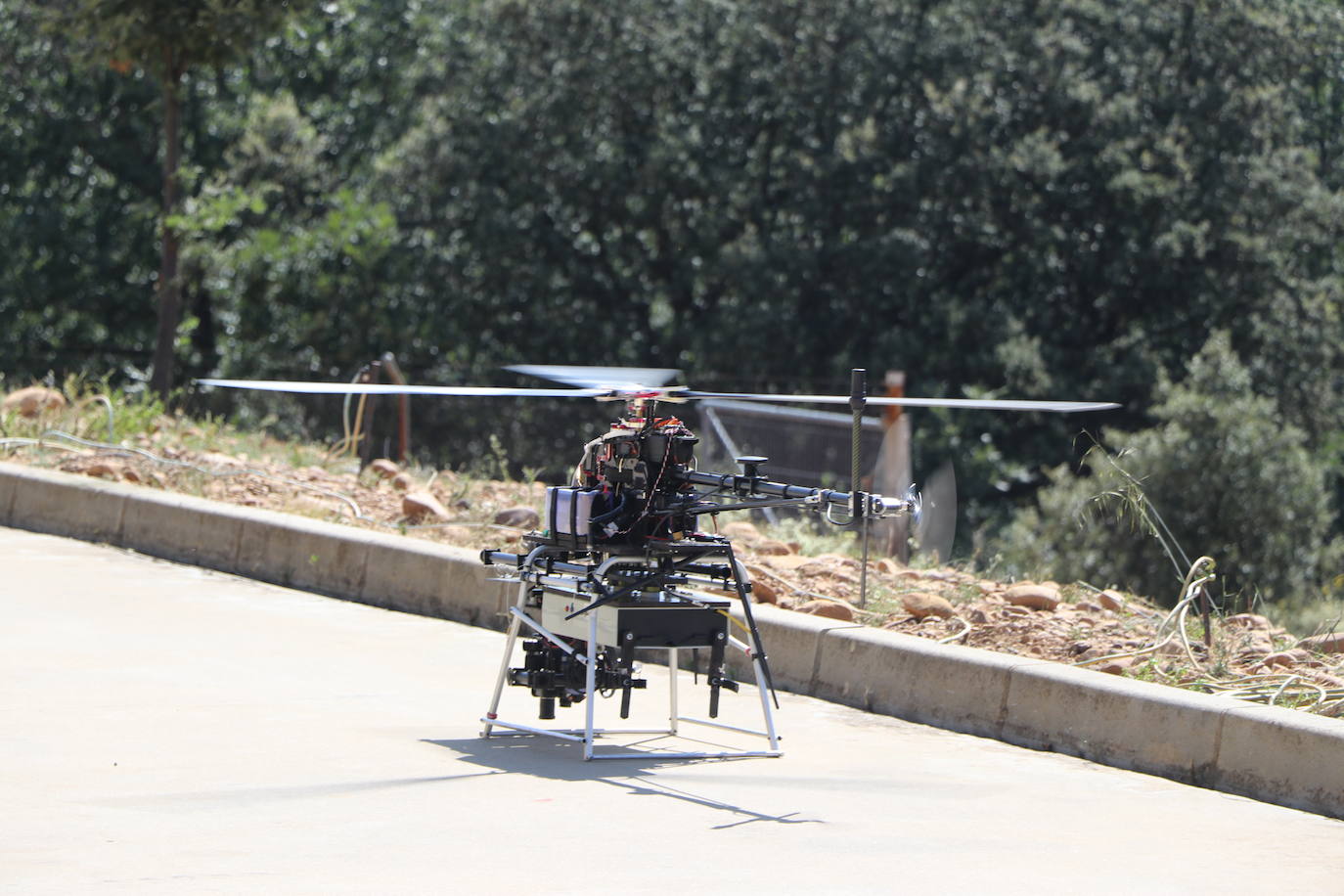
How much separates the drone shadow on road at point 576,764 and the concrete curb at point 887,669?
1.44 metres

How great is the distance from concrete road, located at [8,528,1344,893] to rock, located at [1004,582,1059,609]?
2.04 meters

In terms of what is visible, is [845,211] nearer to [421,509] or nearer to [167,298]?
[167,298]

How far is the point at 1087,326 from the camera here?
30.3m

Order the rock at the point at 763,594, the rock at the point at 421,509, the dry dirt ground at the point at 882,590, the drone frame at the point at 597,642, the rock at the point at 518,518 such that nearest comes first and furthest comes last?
the drone frame at the point at 597,642 → the dry dirt ground at the point at 882,590 → the rock at the point at 763,594 → the rock at the point at 518,518 → the rock at the point at 421,509

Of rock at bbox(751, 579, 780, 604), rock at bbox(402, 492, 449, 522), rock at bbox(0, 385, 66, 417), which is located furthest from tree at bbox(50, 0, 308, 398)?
rock at bbox(751, 579, 780, 604)

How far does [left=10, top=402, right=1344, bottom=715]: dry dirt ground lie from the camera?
29.1 feet

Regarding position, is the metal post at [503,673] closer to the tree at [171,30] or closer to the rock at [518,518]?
the rock at [518,518]

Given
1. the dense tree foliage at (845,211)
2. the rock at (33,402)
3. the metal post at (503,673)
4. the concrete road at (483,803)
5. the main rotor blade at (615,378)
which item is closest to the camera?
the concrete road at (483,803)

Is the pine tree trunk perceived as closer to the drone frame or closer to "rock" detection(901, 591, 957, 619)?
"rock" detection(901, 591, 957, 619)

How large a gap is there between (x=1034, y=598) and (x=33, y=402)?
32.2 ft

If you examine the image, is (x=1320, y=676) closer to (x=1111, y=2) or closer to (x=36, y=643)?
(x=36, y=643)

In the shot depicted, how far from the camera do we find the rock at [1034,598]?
34.7 ft

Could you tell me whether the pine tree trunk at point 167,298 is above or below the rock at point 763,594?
above

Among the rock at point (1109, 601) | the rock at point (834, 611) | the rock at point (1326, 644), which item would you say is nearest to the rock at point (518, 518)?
the rock at point (834, 611)
